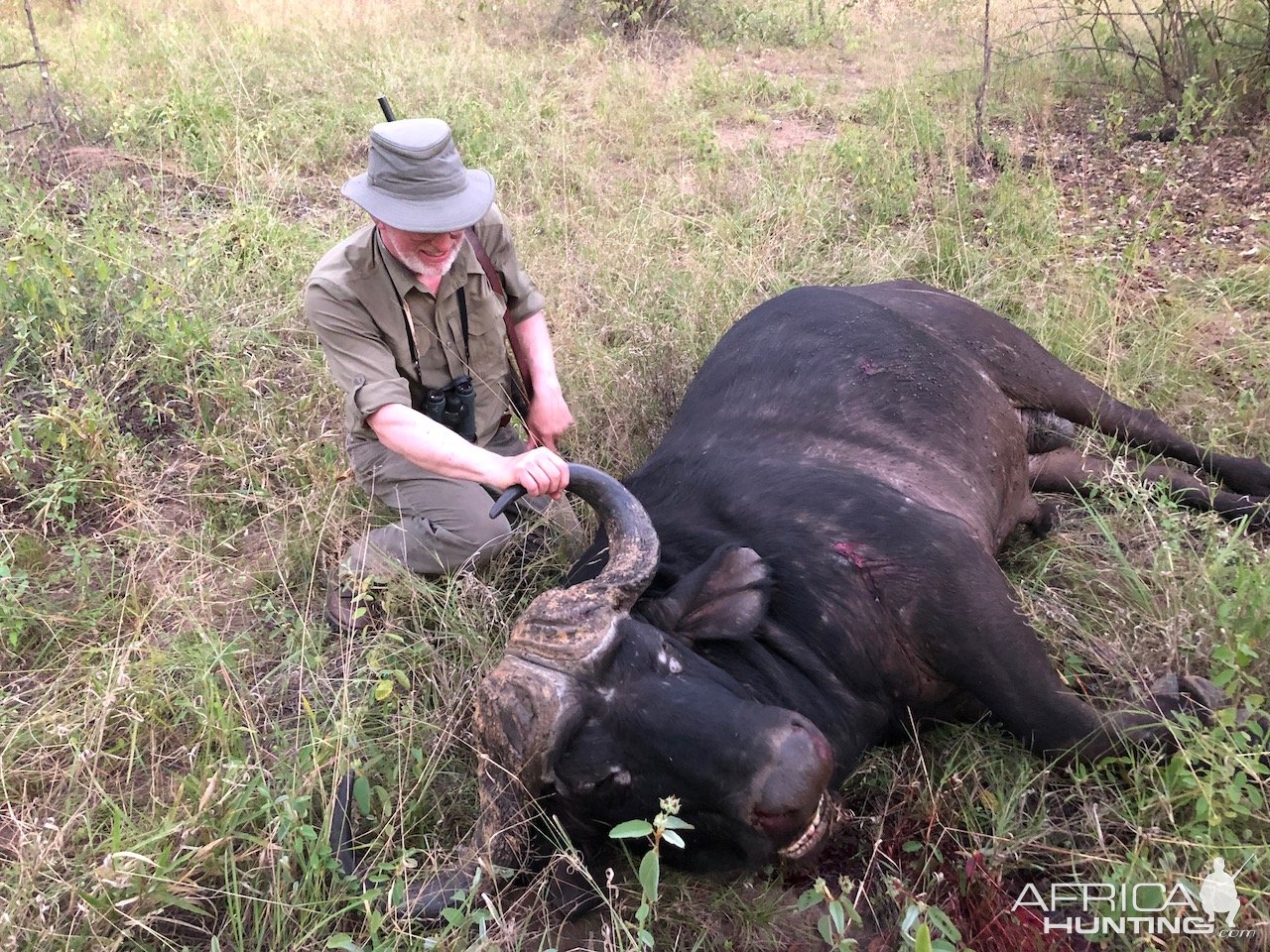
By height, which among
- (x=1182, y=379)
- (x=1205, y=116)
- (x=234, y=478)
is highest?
(x=1205, y=116)

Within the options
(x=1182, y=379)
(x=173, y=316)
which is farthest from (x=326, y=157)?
(x=1182, y=379)

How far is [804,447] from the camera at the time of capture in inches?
126

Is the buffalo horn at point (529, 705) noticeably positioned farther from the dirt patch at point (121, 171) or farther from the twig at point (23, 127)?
the twig at point (23, 127)

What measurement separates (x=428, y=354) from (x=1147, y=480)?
296cm

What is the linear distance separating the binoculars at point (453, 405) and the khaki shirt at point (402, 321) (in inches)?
3.3

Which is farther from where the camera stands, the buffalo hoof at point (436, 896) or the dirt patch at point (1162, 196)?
the dirt patch at point (1162, 196)

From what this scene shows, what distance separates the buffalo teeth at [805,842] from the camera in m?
2.34

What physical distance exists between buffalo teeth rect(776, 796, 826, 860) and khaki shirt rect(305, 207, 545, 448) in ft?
6.77

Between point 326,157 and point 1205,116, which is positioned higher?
point 1205,116

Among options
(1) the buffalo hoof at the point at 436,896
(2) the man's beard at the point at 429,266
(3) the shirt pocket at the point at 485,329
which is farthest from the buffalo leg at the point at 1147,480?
(1) the buffalo hoof at the point at 436,896

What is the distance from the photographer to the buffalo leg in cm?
366

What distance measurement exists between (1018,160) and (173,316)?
524 cm

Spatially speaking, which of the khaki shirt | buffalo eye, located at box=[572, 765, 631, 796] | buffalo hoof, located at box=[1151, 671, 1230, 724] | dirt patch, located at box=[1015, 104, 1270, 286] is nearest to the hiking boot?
the khaki shirt

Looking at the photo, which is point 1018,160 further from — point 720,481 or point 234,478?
point 234,478
